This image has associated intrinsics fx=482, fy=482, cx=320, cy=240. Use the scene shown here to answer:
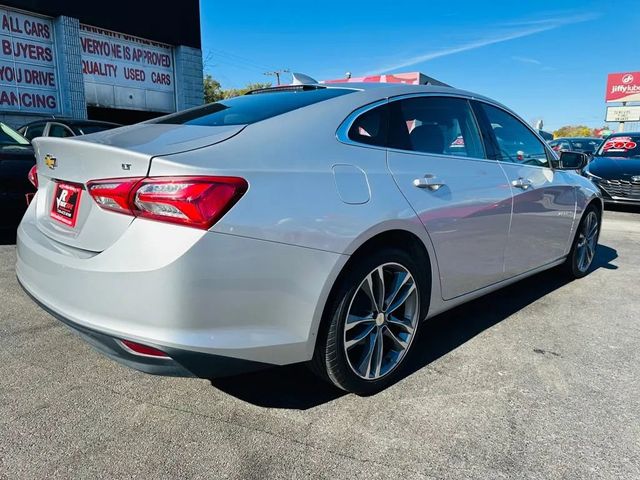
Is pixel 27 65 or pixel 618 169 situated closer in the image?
pixel 618 169

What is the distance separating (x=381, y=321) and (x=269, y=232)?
91cm

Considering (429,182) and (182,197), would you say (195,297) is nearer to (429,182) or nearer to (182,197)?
(182,197)

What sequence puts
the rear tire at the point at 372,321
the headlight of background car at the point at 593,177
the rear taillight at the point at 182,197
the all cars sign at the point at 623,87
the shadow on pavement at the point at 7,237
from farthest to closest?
1. the all cars sign at the point at 623,87
2. the headlight of background car at the point at 593,177
3. the shadow on pavement at the point at 7,237
4. the rear tire at the point at 372,321
5. the rear taillight at the point at 182,197

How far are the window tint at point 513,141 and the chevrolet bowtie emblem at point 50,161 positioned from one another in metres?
2.69


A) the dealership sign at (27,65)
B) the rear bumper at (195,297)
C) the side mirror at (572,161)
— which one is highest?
the dealership sign at (27,65)

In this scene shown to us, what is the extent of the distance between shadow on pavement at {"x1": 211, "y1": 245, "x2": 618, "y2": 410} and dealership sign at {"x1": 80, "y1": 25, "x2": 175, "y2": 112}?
12505 millimetres

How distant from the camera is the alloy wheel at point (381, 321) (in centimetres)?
235

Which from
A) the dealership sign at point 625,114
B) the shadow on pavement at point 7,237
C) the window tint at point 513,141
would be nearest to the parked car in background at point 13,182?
the shadow on pavement at point 7,237

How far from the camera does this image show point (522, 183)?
3.44 metres

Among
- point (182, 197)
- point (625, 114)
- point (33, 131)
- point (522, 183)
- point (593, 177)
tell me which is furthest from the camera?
point (625, 114)

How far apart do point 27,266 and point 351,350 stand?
164cm

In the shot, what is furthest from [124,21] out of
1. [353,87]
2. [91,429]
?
[91,429]

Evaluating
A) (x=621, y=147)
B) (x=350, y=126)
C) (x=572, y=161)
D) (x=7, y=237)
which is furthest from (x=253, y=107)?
(x=621, y=147)

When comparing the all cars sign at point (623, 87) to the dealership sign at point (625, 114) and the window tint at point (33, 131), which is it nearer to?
the dealership sign at point (625, 114)
